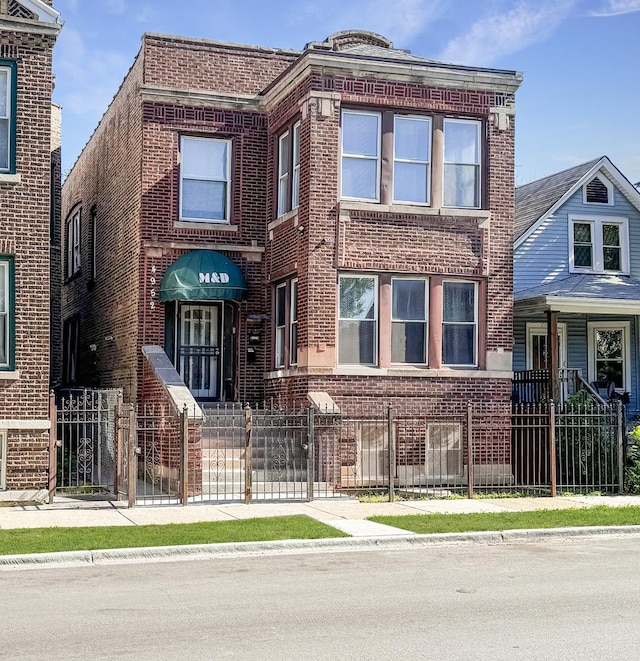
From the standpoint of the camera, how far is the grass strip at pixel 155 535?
12141 mm

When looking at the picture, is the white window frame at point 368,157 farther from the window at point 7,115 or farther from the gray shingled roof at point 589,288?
the window at point 7,115

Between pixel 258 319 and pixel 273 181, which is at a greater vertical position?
pixel 273 181

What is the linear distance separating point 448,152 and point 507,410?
537 cm

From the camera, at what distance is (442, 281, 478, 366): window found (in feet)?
66.6

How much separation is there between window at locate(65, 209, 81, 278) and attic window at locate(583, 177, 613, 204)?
555 inches

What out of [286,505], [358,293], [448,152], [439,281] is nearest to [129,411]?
[286,505]

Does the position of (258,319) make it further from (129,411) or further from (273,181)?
(129,411)

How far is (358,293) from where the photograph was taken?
19.9m

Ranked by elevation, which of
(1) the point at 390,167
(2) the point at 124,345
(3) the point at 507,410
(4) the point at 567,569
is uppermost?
(1) the point at 390,167

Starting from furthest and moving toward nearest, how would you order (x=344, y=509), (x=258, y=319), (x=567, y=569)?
(x=258, y=319) < (x=344, y=509) < (x=567, y=569)

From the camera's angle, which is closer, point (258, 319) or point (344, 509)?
point (344, 509)

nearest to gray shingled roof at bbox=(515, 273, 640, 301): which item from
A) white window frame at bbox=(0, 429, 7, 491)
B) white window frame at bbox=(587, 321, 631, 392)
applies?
white window frame at bbox=(587, 321, 631, 392)

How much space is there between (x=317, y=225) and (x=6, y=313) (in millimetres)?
6000

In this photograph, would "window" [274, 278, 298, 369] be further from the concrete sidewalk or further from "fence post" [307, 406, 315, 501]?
the concrete sidewalk
